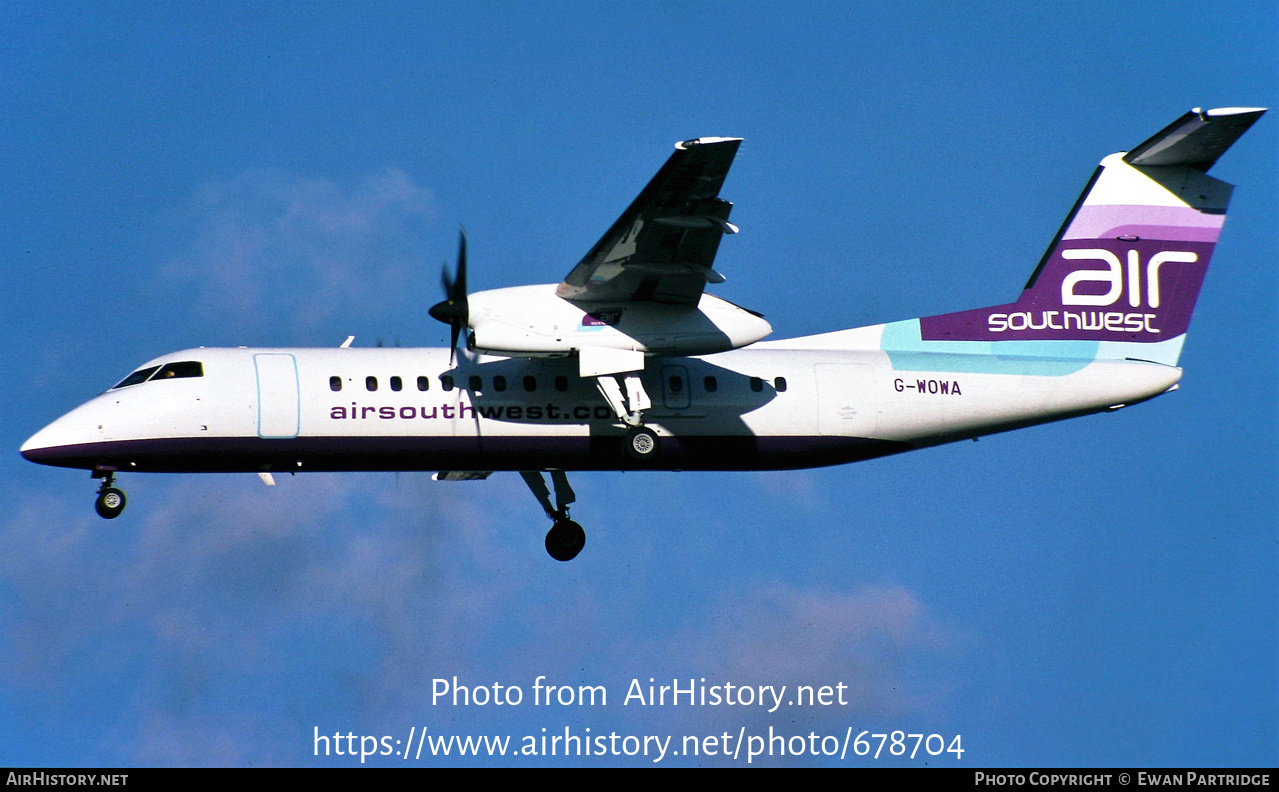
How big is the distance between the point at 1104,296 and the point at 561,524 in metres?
8.18

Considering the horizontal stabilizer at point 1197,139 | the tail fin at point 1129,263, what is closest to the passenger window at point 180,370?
the tail fin at point 1129,263

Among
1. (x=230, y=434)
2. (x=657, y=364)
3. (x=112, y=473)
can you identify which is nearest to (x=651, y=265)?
(x=657, y=364)

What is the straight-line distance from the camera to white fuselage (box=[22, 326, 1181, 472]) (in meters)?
20.5

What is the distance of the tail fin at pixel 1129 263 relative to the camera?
22797 mm

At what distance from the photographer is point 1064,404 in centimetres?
2211

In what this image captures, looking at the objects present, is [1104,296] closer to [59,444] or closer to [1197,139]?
[1197,139]

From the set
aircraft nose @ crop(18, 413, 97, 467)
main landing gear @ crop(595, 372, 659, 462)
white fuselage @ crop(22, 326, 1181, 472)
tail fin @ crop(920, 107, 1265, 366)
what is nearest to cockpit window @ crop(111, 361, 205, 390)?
white fuselage @ crop(22, 326, 1181, 472)

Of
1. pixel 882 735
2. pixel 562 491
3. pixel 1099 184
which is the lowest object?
pixel 882 735

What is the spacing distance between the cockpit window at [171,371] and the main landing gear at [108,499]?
1174 millimetres

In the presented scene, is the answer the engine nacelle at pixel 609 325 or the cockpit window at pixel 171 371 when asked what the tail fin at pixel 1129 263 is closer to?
the engine nacelle at pixel 609 325

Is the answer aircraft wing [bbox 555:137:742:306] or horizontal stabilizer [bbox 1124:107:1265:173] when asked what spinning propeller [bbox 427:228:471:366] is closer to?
aircraft wing [bbox 555:137:742:306]

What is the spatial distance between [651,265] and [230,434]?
5571 millimetres

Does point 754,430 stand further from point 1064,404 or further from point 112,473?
point 112,473
